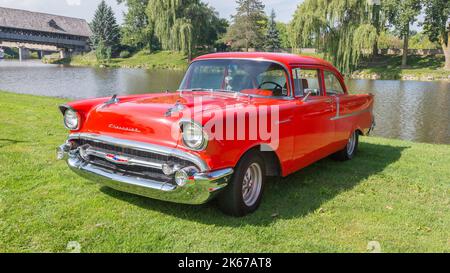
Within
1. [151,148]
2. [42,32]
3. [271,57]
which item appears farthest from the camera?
[42,32]

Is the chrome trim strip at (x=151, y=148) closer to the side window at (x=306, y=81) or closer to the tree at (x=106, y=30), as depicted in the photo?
the side window at (x=306, y=81)

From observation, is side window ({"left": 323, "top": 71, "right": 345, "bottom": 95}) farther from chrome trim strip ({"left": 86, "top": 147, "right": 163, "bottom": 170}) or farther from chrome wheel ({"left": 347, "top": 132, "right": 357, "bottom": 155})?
chrome trim strip ({"left": 86, "top": 147, "right": 163, "bottom": 170})

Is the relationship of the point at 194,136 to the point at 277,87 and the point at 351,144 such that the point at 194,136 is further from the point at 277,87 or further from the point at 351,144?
the point at 351,144

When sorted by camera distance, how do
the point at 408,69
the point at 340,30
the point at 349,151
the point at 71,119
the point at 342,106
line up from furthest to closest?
the point at 408,69, the point at 340,30, the point at 349,151, the point at 342,106, the point at 71,119

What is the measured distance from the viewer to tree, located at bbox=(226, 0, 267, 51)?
60.4 metres

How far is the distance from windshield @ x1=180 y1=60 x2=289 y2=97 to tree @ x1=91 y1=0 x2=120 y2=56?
67.0 meters

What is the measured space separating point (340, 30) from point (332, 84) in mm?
29356

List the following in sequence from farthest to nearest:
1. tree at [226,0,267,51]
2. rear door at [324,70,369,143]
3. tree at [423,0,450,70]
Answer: tree at [226,0,267,51] → tree at [423,0,450,70] → rear door at [324,70,369,143]

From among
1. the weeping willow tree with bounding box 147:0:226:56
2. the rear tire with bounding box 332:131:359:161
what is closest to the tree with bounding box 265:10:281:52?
the weeping willow tree with bounding box 147:0:226:56

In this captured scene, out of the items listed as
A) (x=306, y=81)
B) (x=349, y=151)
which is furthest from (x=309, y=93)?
(x=349, y=151)

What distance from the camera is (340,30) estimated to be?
109 ft

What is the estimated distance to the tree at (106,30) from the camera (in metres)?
68.6
